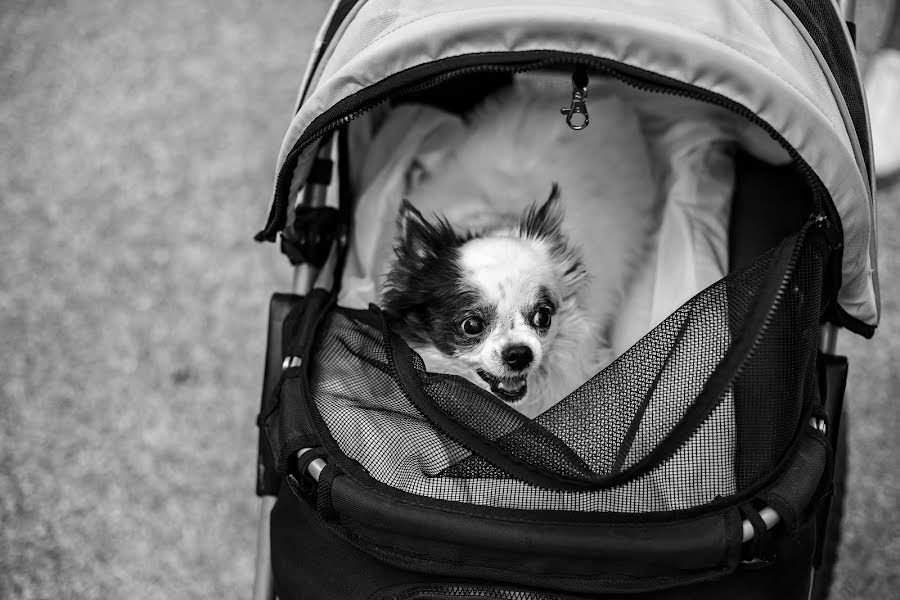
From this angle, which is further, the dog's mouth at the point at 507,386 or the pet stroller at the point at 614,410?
the dog's mouth at the point at 507,386

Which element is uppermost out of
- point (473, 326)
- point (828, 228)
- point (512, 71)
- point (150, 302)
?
point (512, 71)

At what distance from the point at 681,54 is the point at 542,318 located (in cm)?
70

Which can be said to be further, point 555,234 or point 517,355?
point 555,234

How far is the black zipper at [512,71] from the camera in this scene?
3.82 feet

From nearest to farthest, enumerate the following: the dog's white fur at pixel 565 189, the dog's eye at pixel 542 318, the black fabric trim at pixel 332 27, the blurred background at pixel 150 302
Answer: the black fabric trim at pixel 332 27 → the dog's eye at pixel 542 318 → the dog's white fur at pixel 565 189 → the blurred background at pixel 150 302

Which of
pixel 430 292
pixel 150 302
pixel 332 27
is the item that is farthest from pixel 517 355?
pixel 150 302

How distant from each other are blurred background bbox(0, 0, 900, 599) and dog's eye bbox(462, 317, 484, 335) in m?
0.92

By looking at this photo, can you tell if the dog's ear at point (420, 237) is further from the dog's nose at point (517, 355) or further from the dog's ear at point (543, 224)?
the dog's nose at point (517, 355)

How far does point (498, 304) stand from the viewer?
1.64 m

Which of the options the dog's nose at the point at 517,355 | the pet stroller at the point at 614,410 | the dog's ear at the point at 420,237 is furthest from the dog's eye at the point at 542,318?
the pet stroller at the point at 614,410

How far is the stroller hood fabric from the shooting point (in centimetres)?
113

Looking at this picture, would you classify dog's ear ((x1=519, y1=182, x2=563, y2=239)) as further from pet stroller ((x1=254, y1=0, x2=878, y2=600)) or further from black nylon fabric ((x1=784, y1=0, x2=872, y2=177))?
black nylon fabric ((x1=784, y1=0, x2=872, y2=177))

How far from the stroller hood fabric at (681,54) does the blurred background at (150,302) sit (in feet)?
3.69

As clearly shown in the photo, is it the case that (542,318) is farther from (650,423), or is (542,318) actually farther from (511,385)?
(650,423)
